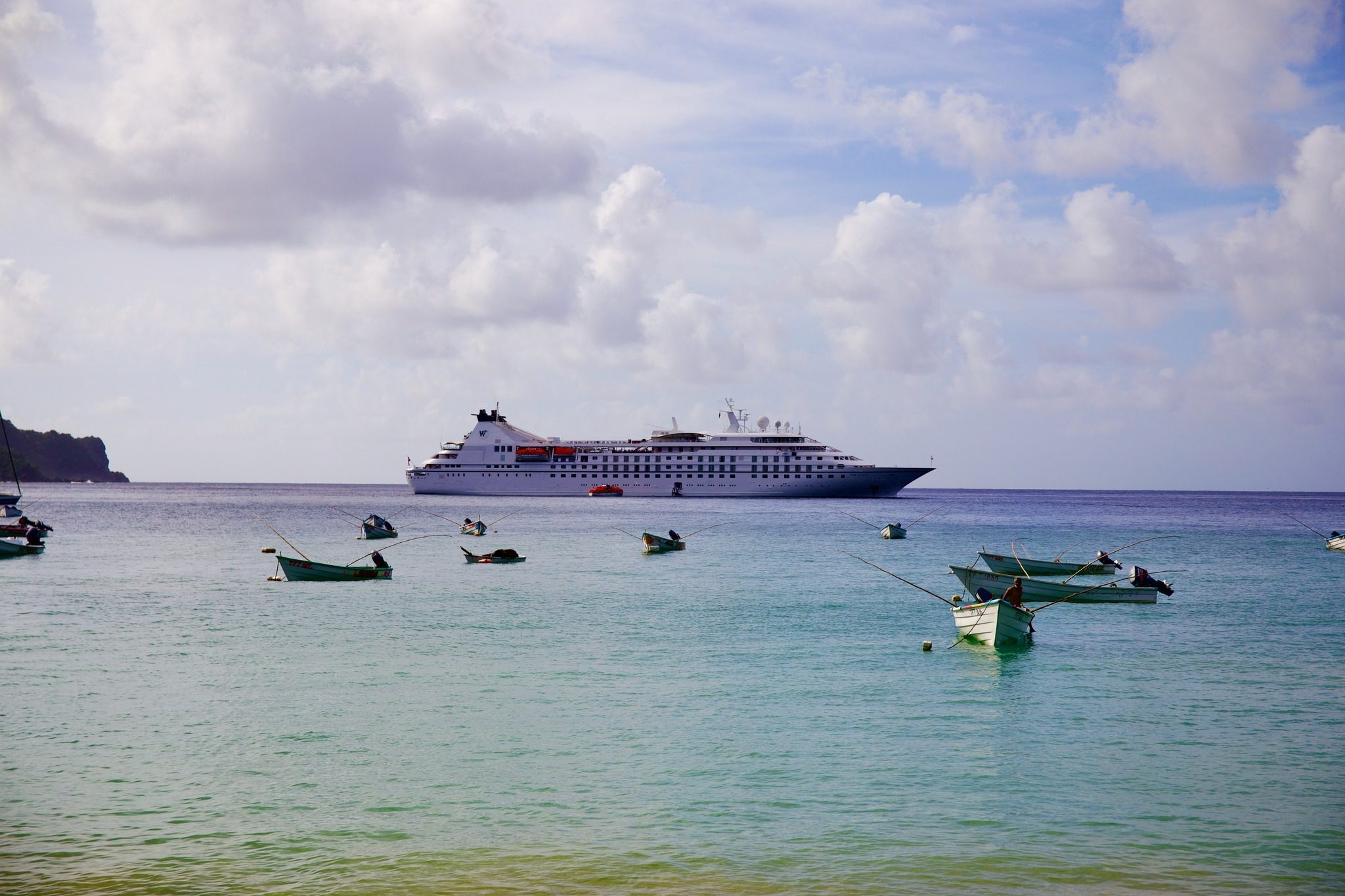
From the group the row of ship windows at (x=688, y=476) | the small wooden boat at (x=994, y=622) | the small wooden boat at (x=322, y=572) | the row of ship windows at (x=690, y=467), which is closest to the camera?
the small wooden boat at (x=994, y=622)

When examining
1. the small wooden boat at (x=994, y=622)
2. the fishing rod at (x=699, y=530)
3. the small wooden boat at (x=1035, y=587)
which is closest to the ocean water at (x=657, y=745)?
the small wooden boat at (x=994, y=622)

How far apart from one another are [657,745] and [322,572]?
3058 centimetres

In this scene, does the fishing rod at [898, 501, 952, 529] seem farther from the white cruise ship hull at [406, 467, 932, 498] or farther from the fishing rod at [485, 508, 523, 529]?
the fishing rod at [485, 508, 523, 529]

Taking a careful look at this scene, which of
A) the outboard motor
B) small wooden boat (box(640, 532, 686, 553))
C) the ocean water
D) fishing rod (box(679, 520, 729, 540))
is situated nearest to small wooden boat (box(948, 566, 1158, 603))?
the outboard motor

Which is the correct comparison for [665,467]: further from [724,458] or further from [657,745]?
[657,745]

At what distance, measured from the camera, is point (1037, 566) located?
1855 inches

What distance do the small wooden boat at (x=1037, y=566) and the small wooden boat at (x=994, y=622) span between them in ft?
52.4

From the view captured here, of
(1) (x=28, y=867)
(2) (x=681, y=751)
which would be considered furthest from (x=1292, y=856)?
(1) (x=28, y=867)

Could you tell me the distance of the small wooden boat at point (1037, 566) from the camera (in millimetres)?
44812

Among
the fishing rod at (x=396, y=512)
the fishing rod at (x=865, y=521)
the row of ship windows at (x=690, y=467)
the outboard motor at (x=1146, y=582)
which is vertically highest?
the row of ship windows at (x=690, y=467)

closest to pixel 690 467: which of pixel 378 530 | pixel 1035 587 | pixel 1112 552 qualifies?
pixel 378 530

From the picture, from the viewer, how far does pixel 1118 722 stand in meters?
19.3

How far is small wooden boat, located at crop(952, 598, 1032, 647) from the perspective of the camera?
87.4ft

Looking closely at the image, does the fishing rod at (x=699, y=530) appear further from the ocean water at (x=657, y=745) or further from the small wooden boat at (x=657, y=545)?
the ocean water at (x=657, y=745)
